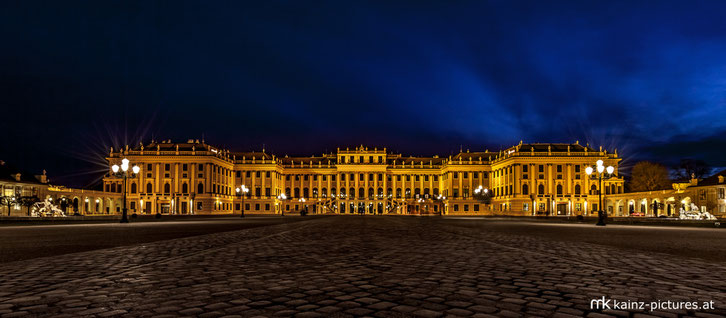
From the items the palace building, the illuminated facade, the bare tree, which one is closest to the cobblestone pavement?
the illuminated facade

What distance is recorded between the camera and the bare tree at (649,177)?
273 feet

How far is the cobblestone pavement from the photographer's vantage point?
4.86 meters

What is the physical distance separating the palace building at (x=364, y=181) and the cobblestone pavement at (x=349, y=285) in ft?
241

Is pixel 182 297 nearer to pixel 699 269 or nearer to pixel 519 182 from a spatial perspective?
pixel 699 269

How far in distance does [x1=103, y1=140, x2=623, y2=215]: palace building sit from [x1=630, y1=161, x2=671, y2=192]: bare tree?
6.41 metres

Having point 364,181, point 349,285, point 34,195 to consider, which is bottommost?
point 349,285

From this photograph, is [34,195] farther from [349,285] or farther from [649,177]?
[649,177]

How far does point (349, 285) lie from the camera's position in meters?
6.30

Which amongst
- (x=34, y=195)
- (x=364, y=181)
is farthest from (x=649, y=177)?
(x=34, y=195)

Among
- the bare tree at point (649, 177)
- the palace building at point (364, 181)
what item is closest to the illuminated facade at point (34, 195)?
the palace building at point (364, 181)

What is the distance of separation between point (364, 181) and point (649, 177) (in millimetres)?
59518

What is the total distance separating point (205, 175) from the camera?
9362cm

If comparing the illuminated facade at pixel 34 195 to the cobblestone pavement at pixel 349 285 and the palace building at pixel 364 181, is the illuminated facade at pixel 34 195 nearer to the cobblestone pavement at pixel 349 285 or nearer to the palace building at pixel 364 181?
the palace building at pixel 364 181

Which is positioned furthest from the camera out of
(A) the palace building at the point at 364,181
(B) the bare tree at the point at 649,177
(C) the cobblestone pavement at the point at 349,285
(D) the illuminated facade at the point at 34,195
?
(A) the palace building at the point at 364,181
